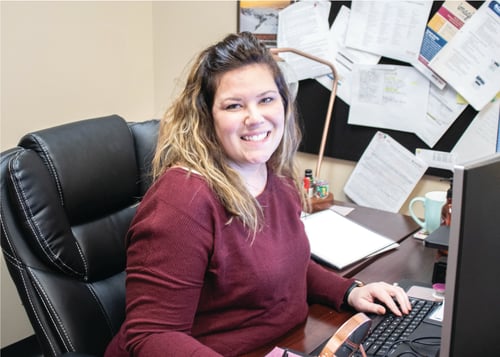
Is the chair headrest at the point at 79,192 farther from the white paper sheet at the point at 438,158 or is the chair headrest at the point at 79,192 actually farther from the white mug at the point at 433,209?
the white paper sheet at the point at 438,158

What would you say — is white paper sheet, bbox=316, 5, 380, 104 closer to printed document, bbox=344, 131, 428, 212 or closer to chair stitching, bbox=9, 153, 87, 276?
printed document, bbox=344, 131, 428, 212

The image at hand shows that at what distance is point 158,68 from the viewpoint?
2.49 m

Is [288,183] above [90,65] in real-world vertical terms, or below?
below

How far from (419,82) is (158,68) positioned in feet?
A: 4.18

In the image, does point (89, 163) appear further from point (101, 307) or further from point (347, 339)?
point (347, 339)

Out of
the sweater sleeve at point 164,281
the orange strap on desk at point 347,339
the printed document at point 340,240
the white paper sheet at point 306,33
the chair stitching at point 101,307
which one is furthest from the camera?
the white paper sheet at point 306,33

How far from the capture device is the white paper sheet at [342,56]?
73.8 inches

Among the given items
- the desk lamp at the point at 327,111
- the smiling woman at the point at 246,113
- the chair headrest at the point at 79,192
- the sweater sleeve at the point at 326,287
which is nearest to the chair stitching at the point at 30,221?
the chair headrest at the point at 79,192

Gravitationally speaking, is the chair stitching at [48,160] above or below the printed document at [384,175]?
above

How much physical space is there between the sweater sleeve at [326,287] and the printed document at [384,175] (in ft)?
2.28

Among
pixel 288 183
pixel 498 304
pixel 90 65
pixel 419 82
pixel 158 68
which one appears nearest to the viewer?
pixel 498 304

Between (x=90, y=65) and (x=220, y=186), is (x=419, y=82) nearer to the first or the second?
(x=220, y=186)

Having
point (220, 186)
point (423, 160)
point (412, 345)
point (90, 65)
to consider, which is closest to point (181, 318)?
point (220, 186)

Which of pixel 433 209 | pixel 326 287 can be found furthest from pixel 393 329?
pixel 433 209
